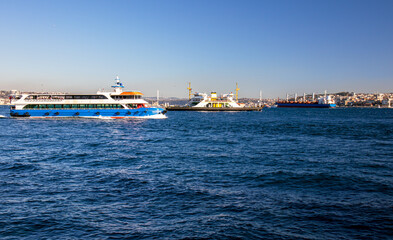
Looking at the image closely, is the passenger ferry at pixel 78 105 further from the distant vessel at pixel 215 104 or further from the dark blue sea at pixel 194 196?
the distant vessel at pixel 215 104

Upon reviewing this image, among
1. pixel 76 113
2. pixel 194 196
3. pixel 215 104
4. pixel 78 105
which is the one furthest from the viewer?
pixel 215 104

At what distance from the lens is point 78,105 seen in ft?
219

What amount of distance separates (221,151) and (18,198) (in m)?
16.3

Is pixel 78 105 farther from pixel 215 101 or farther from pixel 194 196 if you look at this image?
pixel 215 101

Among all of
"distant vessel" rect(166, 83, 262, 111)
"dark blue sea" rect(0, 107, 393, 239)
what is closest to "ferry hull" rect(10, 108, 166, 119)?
"dark blue sea" rect(0, 107, 393, 239)

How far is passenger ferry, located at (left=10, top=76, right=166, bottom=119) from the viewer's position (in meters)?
66.4

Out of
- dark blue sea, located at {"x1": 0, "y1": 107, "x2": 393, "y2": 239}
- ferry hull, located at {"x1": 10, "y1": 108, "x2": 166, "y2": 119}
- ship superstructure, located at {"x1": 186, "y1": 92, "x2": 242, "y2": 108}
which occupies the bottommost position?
dark blue sea, located at {"x1": 0, "y1": 107, "x2": 393, "y2": 239}

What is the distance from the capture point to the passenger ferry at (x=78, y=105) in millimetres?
66375

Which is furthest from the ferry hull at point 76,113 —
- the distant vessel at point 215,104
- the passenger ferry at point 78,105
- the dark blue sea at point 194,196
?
the distant vessel at point 215,104

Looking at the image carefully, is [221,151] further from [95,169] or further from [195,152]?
[95,169]

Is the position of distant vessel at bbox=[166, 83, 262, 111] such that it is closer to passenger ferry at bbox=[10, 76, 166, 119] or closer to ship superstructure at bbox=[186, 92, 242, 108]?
ship superstructure at bbox=[186, 92, 242, 108]

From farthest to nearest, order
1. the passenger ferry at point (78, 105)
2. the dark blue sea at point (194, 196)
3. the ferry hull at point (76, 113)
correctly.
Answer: the passenger ferry at point (78, 105)
the ferry hull at point (76, 113)
the dark blue sea at point (194, 196)

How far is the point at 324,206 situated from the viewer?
Answer: 11.5 metres

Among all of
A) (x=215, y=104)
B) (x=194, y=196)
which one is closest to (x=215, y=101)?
(x=215, y=104)
